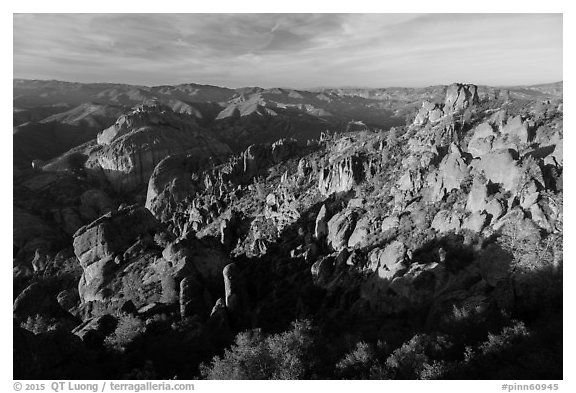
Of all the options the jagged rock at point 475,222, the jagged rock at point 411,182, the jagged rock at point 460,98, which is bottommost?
the jagged rock at point 475,222

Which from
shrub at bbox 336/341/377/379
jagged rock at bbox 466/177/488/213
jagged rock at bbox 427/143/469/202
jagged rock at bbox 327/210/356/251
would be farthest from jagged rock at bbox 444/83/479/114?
shrub at bbox 336/341/377/379

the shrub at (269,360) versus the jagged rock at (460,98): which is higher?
the jagged rock at (460,98)

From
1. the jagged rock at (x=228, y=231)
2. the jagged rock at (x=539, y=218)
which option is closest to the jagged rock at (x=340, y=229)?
the jagged rock at (x=228, y=231)

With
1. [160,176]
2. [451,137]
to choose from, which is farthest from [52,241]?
[451,137]

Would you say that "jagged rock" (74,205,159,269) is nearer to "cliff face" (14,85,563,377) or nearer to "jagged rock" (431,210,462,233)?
"cliff face" (14,85,563,377)

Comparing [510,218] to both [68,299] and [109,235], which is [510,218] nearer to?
[109,235]

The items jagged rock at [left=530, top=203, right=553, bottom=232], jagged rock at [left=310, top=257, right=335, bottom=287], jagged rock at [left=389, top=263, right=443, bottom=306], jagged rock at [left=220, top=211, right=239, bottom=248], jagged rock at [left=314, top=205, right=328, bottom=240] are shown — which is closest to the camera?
jagged rock at [left=389, top=263, right=443, bottom=306]

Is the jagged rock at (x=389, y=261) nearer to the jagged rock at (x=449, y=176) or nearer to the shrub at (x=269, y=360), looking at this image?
the jagged rock at (x=449, y=176)
